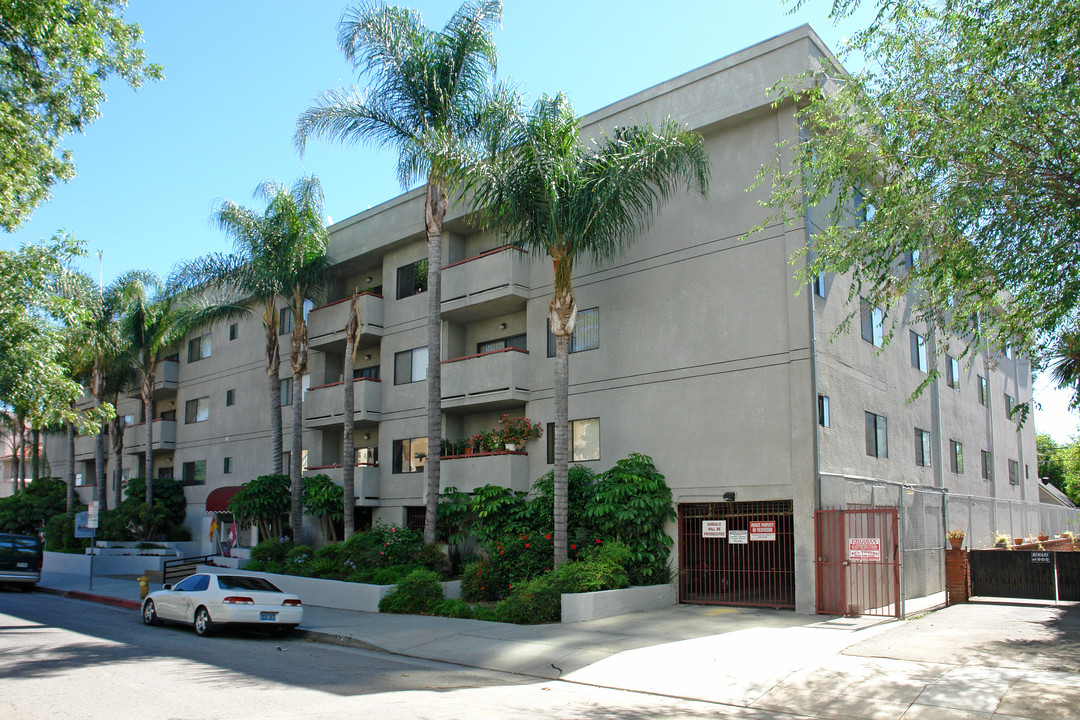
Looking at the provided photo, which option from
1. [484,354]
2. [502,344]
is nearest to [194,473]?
[502,344]

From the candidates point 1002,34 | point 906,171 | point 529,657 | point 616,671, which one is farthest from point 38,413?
point 1002,34

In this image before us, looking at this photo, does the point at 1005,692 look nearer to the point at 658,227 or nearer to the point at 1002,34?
the point at 1002,34

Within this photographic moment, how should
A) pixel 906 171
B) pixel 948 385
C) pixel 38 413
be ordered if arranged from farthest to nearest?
1. pixel 948 385
2. pixel 38 413
3. pixel 906 171

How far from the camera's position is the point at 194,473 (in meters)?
37.1

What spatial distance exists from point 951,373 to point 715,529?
13606 mm

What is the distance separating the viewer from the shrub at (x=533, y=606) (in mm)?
16547

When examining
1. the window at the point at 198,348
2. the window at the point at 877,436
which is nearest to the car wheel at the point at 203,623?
the window at the point at 877,436

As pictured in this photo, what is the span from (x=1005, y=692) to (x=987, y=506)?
19.9 metres

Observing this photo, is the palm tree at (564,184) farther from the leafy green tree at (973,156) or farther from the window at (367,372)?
the window at (367,372)

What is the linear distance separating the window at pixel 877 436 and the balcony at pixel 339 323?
49.1 ft

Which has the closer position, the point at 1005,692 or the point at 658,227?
the point at 1005,692

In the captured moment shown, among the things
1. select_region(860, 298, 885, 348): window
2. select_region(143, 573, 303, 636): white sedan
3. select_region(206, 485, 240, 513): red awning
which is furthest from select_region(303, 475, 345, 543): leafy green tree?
select_region(860, 298, 885, 348): window

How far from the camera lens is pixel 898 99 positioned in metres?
13.2

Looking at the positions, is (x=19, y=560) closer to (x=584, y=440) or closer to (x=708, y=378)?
(x=584, y=440)
